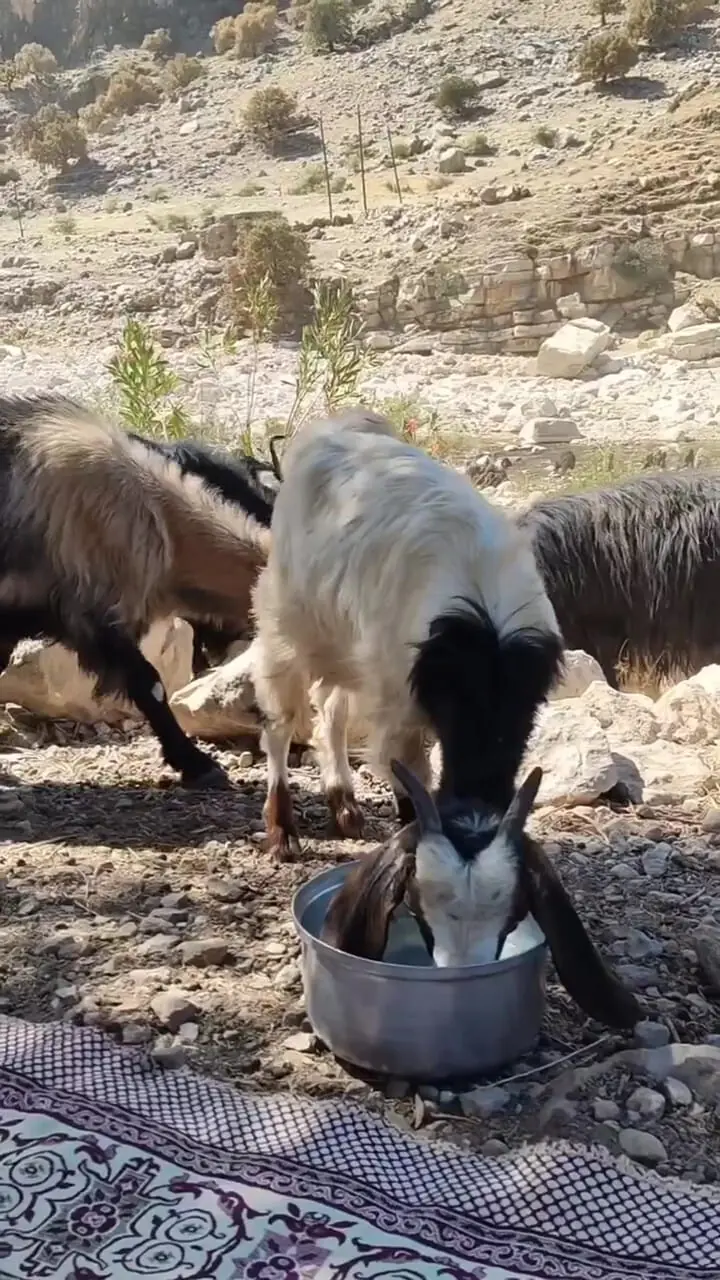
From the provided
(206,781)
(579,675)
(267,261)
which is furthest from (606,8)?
(206,781)

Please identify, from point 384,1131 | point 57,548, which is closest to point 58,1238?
point 384,1131

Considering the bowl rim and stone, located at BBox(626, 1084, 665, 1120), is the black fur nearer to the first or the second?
the bowl rim

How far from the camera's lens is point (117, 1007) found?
306cm

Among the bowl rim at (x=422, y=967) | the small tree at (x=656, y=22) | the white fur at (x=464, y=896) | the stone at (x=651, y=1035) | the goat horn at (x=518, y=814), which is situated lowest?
the stone at (x=651, y=1035)

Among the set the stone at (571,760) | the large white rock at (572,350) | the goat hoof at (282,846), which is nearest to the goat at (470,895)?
the goat hoof at (282,846)

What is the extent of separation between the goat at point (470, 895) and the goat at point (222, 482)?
240 centimetres

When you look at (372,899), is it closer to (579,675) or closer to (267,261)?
(579,675)

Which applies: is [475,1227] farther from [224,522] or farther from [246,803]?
[224,522]

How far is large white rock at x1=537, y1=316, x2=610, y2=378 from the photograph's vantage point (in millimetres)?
17156

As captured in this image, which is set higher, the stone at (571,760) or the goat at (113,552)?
the goat at (113,552)

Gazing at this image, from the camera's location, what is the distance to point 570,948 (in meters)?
2.71

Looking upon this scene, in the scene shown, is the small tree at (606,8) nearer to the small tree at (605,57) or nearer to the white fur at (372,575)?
the small tree at (605,57)

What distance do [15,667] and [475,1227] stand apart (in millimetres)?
Answer: 3621

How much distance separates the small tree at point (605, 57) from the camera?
21.5m
